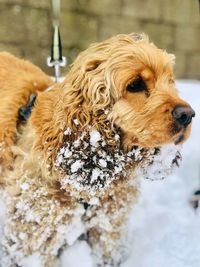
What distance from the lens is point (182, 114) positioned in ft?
8.24

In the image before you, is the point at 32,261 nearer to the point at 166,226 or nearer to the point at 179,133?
the point at 166,226

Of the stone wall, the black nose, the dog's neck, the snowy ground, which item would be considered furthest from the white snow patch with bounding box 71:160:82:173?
the stone wall

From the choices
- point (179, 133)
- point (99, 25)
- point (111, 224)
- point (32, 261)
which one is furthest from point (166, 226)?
point (99, 25)

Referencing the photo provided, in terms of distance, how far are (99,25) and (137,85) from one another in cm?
389

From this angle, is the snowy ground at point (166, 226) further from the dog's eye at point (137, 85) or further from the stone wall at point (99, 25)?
the stone wall at point (99, 25)

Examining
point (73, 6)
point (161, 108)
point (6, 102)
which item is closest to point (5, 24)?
point (73, 6)

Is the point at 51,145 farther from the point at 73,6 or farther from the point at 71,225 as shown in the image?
the point at 73,6

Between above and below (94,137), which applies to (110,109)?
above

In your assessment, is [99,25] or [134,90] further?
[99,25]

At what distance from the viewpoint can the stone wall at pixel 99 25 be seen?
6.07 m

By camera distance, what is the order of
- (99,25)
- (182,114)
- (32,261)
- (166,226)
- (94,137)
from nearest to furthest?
(182,114) → (94,137) → (32,261) → (166,226) → (99,25)

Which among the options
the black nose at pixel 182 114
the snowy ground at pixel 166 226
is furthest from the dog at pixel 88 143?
the snowy ground at pixel 166 226

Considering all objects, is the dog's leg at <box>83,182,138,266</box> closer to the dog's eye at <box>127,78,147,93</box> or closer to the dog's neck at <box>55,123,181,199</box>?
the dog's neck at <box>55,123,181,199</box>

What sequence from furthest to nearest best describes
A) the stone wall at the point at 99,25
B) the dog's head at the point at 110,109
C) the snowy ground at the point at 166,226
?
the stone wall at the point at 99,25
the snowy ground at the point at 166,226
the dog's head at the point at 110,109
